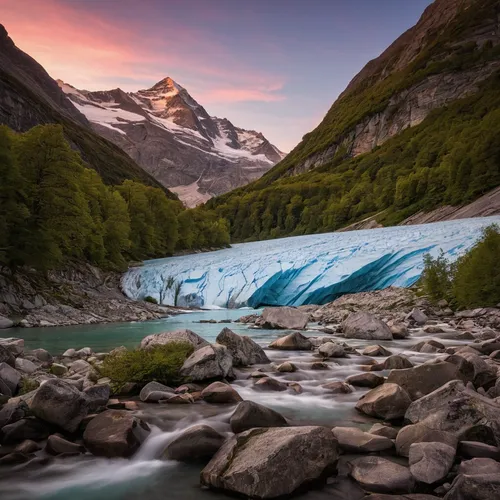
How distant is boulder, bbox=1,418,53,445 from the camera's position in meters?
6.14

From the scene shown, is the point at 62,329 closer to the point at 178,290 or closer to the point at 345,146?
the point at 178,290

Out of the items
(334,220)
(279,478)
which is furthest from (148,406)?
(334,220)

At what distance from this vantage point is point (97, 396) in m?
7.43

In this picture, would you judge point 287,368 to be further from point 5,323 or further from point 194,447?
point 5,323

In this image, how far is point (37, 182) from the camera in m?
27.3

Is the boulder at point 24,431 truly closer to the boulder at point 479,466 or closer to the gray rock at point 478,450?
the boulder at point 479,466

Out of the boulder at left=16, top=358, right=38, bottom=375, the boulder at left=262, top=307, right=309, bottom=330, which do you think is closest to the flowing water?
the boulder at left=16, top=358, right=38, bottom=375

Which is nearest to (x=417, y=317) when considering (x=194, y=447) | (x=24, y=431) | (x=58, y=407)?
(x=194, y=447)

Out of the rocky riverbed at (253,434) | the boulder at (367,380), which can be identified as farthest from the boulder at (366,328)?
the boulder at (367,380)

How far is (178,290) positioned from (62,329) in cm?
2012

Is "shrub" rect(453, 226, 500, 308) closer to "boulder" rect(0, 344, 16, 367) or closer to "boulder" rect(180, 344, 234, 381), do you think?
"boulder" rect(180, 344, 234, 381)

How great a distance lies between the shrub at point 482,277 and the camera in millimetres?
20859

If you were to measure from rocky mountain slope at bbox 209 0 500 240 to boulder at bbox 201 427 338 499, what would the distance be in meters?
68.9

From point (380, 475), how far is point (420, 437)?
3.17 ft
